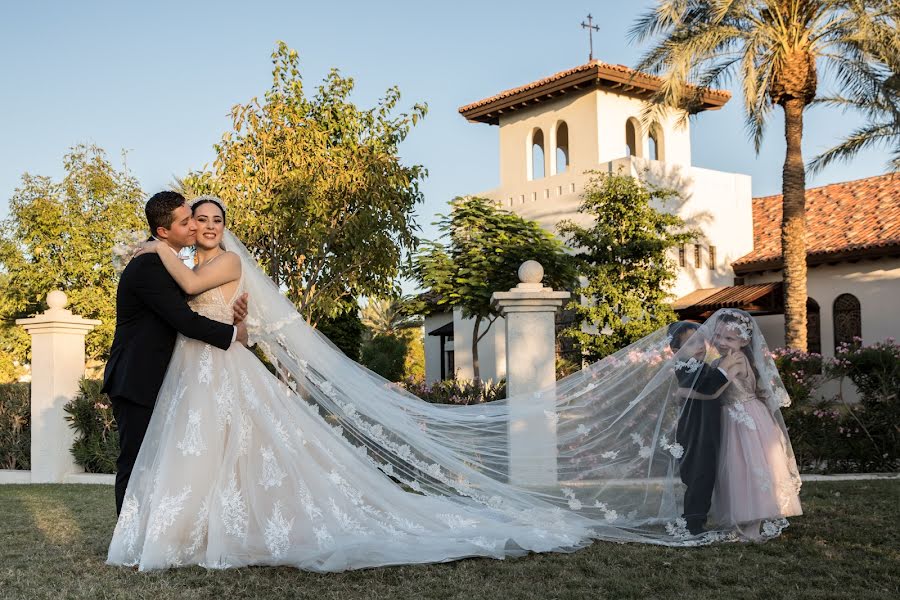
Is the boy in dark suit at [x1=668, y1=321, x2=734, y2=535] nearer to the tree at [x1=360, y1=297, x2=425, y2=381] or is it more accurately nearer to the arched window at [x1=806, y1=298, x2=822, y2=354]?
the arched window at [x1=806, y1=298, x2=822, y2=354]

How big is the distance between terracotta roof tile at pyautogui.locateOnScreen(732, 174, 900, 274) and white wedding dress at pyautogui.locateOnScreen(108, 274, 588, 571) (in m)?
18.7

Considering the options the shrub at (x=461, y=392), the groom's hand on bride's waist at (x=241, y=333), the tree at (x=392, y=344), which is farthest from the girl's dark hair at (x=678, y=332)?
the tree at (x=392, y=344)

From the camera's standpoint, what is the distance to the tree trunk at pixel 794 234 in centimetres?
1750

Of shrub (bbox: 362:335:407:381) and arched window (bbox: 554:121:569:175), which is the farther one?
shrub (bbox: 362:335:407:381)

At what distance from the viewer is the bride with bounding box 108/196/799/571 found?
16.8 ft

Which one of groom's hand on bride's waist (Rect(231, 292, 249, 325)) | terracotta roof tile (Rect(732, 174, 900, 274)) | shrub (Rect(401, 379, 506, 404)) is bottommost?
shrub (Rect(401, 379, 506, 404))

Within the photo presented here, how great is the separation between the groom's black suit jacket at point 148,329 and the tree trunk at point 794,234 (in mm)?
14798

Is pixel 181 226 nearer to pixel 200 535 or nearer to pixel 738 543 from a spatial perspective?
pixel 200 535

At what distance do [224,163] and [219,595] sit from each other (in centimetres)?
914

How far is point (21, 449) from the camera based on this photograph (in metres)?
13.1

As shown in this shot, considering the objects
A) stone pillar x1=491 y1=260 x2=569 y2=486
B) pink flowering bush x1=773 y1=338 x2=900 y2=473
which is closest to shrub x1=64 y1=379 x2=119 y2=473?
stone pillar x1=491 y1=260 x2=569 y2=486

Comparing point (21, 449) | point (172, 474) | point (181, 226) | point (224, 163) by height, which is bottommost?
point (21, 449)

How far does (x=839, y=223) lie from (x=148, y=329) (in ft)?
73.8

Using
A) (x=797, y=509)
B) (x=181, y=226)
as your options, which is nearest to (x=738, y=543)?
(x=797, y=509)
